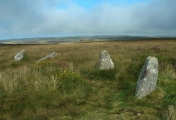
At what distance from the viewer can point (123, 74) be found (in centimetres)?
1486

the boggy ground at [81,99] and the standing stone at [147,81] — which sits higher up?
the standing stone at [147,81]

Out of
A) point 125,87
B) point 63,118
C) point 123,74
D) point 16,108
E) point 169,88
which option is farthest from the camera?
point 123,74

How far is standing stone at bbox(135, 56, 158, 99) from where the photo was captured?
35.3 ft

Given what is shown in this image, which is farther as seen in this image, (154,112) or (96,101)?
(96,101)

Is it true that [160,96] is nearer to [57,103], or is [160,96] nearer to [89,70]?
[57,103]

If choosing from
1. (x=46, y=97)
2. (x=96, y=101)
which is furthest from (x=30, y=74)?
(x=96, y=101)

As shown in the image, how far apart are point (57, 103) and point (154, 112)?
13.2 ft

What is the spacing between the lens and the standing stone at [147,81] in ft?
35.3

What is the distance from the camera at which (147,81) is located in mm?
10984

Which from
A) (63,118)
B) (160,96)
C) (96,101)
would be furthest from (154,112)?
(63,118)

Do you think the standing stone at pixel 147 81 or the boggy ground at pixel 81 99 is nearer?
the boggy ground at pixel 81 99

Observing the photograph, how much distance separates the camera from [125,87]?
41.6ft

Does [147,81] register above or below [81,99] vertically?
above

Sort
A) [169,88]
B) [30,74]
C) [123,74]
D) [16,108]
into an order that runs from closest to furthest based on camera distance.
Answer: [16,108]
[169,88]
[30,74]
[123,74]
